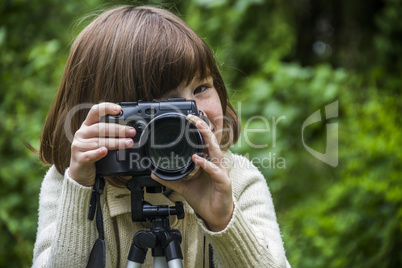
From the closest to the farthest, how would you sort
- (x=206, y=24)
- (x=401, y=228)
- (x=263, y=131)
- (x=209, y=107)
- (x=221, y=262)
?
(x=221, y=262) < (x=209, y=107) < (x=401, y=228) < (x=263, y=131) < (x=206, y=24)

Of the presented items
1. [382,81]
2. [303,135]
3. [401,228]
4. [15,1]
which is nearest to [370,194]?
[401,228]

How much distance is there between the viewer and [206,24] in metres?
2.38

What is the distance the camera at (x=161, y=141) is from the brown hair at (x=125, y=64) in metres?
0.15

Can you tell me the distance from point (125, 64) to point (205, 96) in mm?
216

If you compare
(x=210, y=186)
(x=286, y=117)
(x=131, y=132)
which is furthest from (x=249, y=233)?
(x=286, y=117)

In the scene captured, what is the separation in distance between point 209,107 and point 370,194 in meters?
1.15

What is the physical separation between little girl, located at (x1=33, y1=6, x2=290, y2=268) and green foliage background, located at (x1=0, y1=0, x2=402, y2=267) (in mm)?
552

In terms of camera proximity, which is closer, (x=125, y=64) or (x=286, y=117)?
(x=125, y=64)

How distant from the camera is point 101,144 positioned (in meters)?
1.11

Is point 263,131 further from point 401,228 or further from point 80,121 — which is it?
point 80,121

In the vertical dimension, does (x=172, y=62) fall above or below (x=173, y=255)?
above

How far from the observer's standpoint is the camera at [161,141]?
1053 millimetres

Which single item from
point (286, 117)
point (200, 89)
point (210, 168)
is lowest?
point (286, 117)

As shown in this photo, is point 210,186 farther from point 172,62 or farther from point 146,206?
point 172,62
